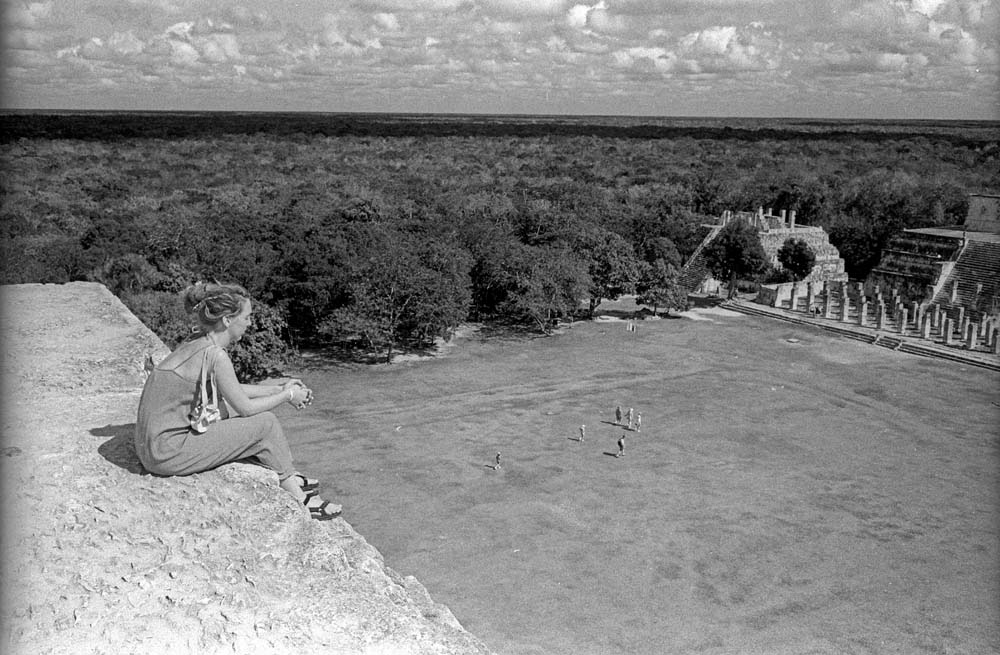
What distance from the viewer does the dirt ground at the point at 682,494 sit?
11.8m

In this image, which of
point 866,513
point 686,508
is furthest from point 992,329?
point 686,508

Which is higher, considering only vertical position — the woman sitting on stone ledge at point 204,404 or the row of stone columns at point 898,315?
the woman sitting on stone ledge at point 204,404

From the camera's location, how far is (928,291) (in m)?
33.8

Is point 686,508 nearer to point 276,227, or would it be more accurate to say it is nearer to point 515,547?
point 515,547

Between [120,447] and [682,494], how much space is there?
1255cm

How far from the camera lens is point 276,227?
104 ft

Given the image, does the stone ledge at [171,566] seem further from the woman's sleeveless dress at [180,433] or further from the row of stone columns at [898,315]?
the row of stone columns at [898,315]

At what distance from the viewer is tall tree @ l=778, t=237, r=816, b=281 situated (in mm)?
35719

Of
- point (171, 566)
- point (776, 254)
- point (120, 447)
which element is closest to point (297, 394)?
point (120, 447)

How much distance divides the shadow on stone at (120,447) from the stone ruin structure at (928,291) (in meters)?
28.2

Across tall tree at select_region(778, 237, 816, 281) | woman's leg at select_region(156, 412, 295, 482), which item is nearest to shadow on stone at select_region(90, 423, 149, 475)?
woman's leg at select_region(156, 412, 295, 482)

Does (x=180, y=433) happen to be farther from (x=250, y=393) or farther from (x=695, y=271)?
(x=695, y=271)

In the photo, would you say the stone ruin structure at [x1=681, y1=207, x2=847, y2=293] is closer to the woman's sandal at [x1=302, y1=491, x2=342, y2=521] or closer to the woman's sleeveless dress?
the woman's sandal at [x1=302, y1=491, x2=342, y2=521]

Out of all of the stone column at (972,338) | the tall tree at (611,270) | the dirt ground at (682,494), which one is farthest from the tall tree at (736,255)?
the dirt ground at (682,494)
